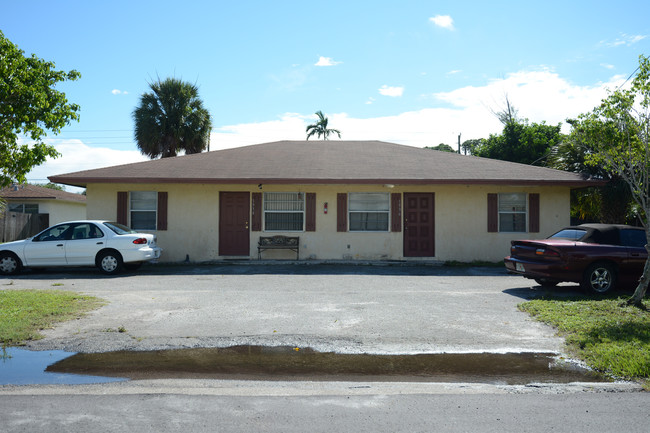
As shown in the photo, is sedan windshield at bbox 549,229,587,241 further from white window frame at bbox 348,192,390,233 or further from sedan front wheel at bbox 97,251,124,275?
sedan front wheel at bbox 97,251,124,275

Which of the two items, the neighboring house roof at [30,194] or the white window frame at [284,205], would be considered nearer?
the white window frame at [284,205]

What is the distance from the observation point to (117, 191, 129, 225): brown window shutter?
1653 centimetres

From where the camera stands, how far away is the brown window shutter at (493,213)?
16375mm

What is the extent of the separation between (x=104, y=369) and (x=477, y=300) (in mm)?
6643

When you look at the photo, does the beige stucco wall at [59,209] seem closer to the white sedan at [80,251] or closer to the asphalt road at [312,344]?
the white sedan at [80,251]

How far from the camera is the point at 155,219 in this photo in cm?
1667

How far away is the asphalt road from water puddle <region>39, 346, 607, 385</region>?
23 centimetres

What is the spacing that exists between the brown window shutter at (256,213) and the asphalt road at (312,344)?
3662 mm

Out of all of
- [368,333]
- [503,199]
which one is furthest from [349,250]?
[368,333]

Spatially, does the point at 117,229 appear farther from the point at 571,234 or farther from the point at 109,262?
the point at 571,234

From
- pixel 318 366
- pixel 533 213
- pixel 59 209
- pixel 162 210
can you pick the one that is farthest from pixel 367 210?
pixel 59 209

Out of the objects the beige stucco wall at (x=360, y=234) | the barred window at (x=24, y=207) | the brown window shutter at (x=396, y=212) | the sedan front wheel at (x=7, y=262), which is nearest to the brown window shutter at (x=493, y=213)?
the beige stucco wall at (x=360, y=234)

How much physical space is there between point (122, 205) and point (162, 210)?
54.8 inches

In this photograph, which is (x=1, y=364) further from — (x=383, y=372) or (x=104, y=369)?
(x=383, y=372)
